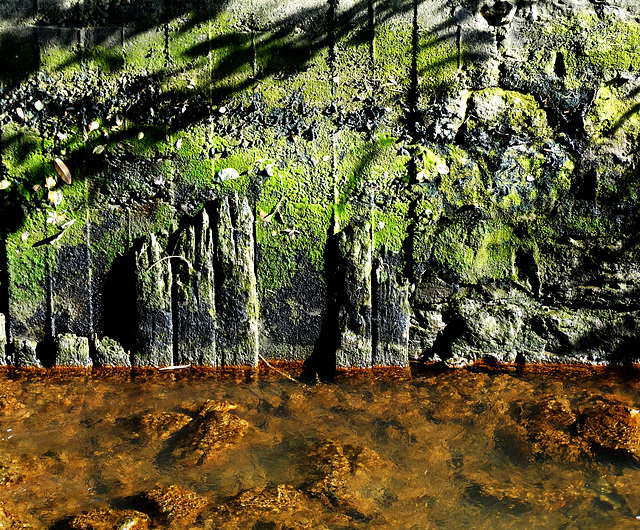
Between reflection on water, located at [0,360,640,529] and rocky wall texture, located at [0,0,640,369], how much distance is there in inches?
7.8

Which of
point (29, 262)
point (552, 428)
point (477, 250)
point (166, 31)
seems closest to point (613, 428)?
point (552, 428)

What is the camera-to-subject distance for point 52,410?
3.03m

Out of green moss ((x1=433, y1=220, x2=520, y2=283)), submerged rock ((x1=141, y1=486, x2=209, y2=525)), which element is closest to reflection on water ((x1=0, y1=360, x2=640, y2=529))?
submerged rock ((x1=141, y1=486, x2=209, y2=525))

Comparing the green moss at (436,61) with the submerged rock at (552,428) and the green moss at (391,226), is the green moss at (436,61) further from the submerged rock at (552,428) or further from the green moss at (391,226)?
the submerged rock at (552,428)

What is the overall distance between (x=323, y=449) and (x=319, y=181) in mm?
1336

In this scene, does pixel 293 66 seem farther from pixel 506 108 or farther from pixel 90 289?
pixel 90 289

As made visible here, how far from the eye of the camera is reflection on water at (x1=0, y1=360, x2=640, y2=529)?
7.92 feet

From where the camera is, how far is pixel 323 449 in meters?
2.77

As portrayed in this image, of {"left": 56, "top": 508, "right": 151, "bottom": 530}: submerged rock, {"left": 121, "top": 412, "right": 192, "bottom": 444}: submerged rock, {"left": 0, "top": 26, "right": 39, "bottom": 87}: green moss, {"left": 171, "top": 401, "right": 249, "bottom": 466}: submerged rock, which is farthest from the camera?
{"left": 0, "top": 26, "right": 39, "bottom": 87}: green moss

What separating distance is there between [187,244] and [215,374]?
0.72m

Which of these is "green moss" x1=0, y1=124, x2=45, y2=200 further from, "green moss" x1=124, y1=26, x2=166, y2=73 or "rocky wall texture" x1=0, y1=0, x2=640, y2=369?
"green moss" x1=124, y1=26, x2=166, y2=73

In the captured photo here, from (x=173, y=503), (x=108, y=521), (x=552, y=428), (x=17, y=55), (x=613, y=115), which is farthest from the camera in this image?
(x=613, y=115)

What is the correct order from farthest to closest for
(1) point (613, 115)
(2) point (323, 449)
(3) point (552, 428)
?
(1) point (613, 115)
(3) point (552, 428)
(2) point (323, 449)

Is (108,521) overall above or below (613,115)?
below
